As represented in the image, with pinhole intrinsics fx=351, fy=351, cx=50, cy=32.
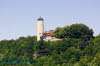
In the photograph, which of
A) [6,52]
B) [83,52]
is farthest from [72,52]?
[6,52]

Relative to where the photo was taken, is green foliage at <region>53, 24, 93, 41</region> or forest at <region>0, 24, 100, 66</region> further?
green foliage at <region>53, 24, 93, 41</region>

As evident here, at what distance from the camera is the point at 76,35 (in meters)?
94.2

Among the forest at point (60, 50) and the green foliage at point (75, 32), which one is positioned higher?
the green foliage at point (75, 32)

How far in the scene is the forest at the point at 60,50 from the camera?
78.0m

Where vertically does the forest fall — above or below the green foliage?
below

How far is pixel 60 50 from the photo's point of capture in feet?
283

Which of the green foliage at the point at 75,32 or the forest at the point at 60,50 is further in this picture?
the green foliage at the point at 75,32

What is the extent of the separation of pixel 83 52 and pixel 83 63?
16.1 meters

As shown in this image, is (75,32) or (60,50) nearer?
(60,50)

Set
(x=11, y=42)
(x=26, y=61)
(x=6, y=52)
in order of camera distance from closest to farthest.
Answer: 1. (x=26, y=61)
2. (x=6, y=52)
3. (x=11, y=42)

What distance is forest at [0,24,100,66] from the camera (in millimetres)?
78000

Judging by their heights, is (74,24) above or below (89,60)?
above

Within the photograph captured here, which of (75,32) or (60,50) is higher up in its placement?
(75,32)

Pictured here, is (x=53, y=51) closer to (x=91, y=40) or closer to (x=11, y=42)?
(x=91, y=40)
